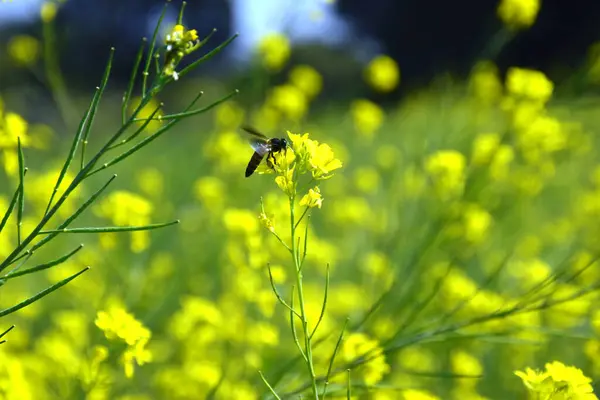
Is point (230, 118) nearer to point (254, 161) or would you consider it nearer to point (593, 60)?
point (593, 60)

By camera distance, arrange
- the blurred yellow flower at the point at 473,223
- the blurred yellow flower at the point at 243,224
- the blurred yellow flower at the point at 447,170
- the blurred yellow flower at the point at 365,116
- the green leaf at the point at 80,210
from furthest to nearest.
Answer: the blurred yellow flower at the point at 365,116, the blurred yellow flower at the point at 473,223, the blurred yellow flower at the point at 447,170, the blurred yellow flower at the point at 243,224, the green leaf at the point at 80,210

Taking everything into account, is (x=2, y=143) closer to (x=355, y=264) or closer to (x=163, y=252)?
(x=163, y=252)

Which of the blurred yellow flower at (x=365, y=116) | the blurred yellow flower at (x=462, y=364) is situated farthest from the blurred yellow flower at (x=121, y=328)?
the blurred yellow flower at (x=365, y=116)

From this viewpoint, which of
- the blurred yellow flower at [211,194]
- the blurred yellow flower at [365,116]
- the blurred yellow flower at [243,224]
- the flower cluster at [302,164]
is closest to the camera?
the flower cluster at [302,164]

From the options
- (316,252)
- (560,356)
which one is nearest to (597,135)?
(560,356)

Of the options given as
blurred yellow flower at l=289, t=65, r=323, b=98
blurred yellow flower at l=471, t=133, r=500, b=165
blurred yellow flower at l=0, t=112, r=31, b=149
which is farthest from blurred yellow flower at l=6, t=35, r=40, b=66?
blurred yellow flower at l=471, t=133, r=500, b=165

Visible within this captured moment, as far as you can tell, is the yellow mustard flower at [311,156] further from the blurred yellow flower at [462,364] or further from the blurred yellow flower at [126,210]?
the blurred yellow flower at [462,364]
